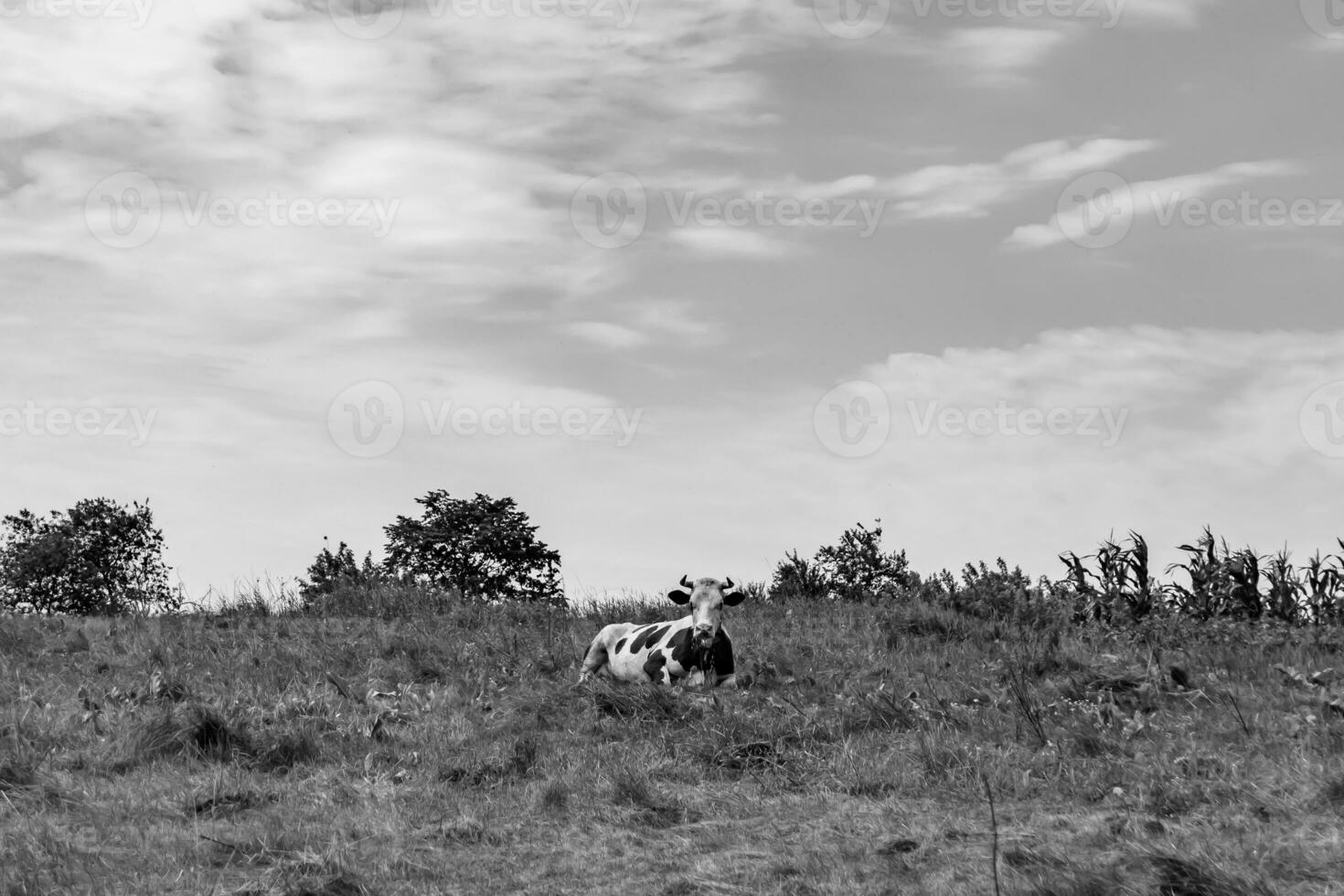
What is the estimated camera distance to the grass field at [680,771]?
7539 millimetres

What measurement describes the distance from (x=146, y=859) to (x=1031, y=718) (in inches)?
268

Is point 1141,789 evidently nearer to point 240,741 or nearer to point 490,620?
point 240,741

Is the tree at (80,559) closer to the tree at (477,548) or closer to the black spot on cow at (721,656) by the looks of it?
the tree at (477,548)

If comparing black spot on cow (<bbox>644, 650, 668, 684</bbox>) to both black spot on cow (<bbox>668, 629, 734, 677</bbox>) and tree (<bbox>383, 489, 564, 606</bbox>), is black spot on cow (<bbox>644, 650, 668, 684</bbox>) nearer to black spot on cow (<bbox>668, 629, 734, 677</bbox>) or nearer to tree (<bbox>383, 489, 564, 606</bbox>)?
black spot on cow (<bbox>668, 629, 734, 677</bbox>)

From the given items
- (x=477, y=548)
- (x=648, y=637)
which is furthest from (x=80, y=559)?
(x=648, y=637)

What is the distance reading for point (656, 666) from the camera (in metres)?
14.5

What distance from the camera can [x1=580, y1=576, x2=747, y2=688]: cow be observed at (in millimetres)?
13992

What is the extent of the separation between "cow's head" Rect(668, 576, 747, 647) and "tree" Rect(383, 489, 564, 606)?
2826 centimetres

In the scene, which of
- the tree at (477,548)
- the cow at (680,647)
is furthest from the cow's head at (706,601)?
the tree at (477,548)

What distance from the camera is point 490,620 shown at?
1825 centimetres

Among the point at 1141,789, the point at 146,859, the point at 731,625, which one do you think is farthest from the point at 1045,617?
the point at 146,859

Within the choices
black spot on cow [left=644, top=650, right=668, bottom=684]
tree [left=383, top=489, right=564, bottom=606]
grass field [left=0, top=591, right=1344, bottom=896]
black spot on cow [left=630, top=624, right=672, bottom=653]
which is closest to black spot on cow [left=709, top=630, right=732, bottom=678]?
grass field [left=0, top=591, right=1344, bottom=896]

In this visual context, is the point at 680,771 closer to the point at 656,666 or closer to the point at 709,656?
the point at 709,656

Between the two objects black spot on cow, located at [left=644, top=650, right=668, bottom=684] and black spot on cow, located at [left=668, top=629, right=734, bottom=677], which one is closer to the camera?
black spot on cow, located at [left=668, top=629, right=734, bottom=677]
